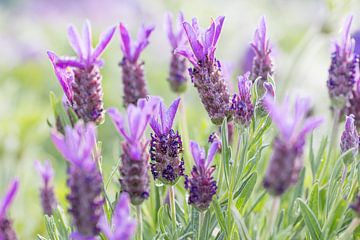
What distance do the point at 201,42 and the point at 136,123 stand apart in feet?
0.70

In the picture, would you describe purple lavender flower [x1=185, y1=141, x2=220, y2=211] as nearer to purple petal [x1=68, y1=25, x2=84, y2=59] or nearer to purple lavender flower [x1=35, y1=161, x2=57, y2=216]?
purple petal [x1=68, y1=25, x2=84, y2=59]

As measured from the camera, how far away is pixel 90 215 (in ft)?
2.34

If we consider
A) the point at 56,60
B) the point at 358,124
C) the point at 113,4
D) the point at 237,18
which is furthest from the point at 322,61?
the point at 113,4

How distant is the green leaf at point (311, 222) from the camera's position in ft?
2.90

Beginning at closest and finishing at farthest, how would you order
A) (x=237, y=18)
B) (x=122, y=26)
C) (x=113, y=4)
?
(x=122, y=26) < (x=237, y=18) < (x=113, y=4)

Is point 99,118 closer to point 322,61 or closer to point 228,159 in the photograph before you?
point 228,159

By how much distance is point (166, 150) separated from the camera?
2.87 feet

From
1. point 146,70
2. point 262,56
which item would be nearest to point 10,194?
point 262,56

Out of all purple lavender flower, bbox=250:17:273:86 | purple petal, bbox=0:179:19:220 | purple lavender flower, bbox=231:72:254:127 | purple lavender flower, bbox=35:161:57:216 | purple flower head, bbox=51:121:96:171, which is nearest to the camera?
purple flower head, bbox=51:121:96:171

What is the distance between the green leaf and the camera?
883 millimetres

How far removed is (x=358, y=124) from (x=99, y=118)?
1.33 ft

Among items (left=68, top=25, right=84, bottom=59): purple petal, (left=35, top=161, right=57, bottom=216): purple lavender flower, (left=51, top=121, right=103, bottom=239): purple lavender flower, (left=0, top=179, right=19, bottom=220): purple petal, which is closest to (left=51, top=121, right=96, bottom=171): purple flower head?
(left=51, top=121, right=103, bottom=239): purple lavender flower

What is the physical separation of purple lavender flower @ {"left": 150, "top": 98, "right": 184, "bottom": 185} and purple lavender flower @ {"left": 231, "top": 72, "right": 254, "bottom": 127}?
0.09 metres

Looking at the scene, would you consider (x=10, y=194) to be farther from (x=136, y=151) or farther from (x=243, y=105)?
(x=243, y=105)
